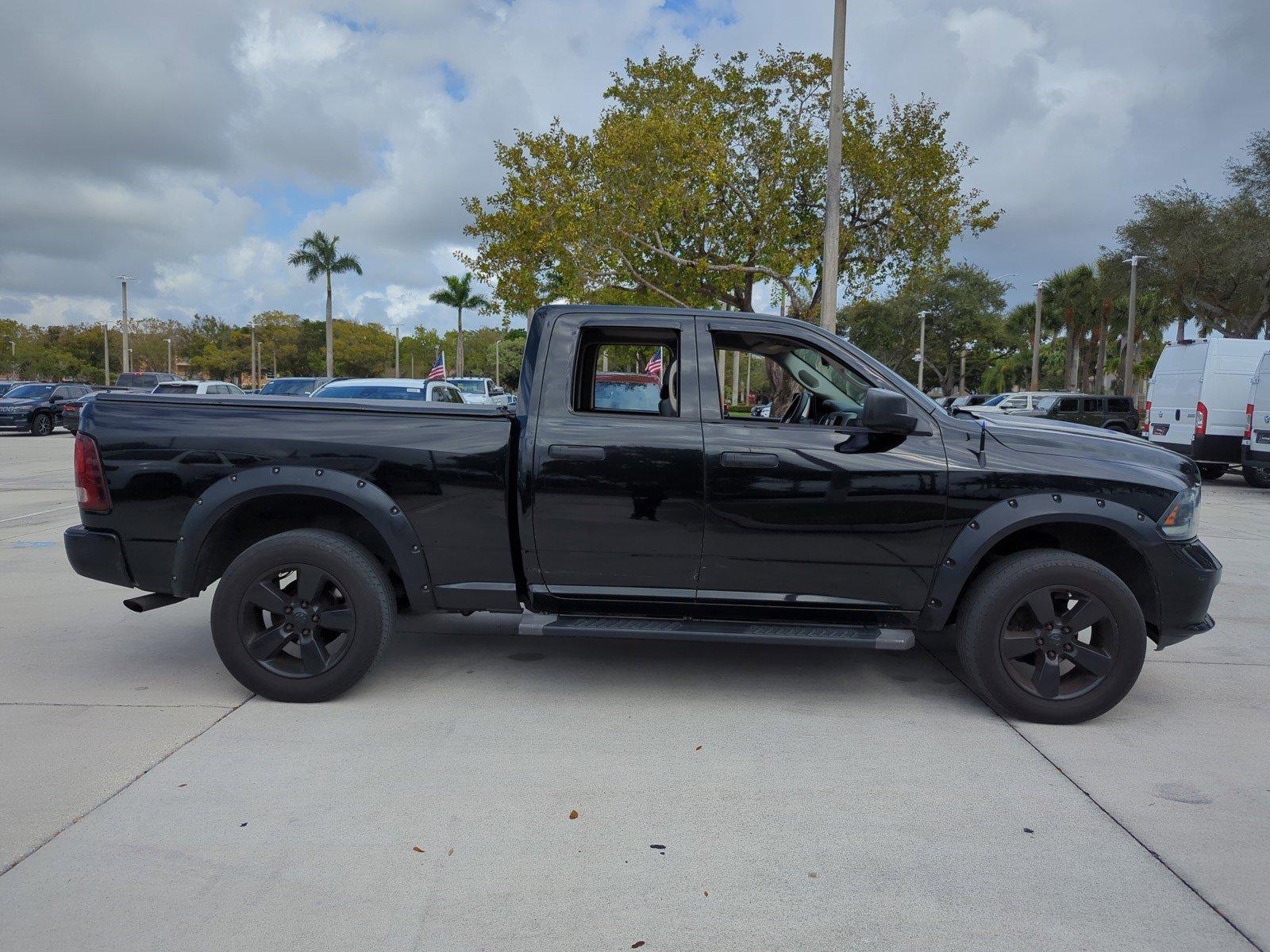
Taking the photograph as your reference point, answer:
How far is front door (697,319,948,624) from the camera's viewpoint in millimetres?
4266

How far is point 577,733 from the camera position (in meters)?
4.13

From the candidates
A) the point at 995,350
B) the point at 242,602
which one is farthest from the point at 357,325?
the point at 242,602

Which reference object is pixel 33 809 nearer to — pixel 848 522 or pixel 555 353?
pixel 555 353

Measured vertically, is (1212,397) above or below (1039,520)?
above

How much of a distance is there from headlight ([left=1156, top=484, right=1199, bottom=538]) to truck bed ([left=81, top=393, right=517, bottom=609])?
3029mm

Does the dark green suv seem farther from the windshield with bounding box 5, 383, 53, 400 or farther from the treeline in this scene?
the treeline

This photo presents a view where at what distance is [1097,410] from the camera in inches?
968

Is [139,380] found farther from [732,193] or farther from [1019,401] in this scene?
[1019,401]

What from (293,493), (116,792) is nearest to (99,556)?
(293,493)

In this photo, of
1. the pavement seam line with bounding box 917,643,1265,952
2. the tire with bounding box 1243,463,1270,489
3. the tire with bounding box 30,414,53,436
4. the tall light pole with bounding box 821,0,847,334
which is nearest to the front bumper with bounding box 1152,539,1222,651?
the pavement seam line with bounding box 917,643,1265,952

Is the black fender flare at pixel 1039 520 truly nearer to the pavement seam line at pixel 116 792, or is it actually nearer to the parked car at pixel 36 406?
the pavement seam line at pixel 116 792

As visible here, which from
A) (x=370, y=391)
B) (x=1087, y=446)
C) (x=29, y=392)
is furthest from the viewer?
(x=29, y=392)

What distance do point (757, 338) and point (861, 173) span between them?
16800 mm

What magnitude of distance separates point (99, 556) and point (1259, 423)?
15.7 m
